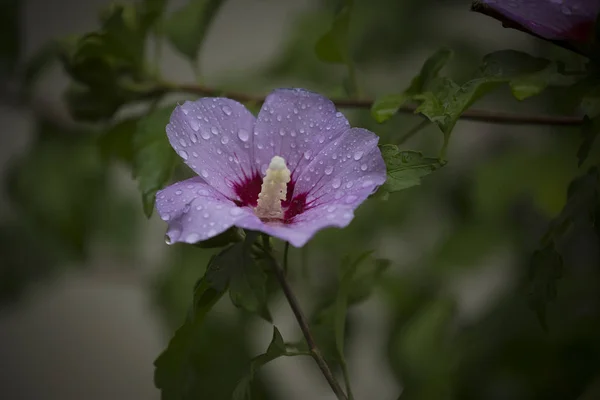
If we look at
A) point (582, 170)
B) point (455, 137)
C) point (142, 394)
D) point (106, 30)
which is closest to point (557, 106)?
point (582, 170)

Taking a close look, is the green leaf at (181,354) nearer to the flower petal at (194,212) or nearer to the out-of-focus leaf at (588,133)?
the flower petal at (194,212)

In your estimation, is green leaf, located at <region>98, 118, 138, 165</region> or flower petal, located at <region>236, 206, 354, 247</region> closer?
flower petal, located at <region>236, 206, 354, 247</region>

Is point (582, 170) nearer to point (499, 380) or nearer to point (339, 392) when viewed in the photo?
point (499, 380)

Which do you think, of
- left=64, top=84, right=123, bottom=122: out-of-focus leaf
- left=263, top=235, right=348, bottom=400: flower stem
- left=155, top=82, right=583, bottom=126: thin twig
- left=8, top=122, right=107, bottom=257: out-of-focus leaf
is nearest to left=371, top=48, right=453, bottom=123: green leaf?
left=155, top=82, right=583, bottom=126: thin twig

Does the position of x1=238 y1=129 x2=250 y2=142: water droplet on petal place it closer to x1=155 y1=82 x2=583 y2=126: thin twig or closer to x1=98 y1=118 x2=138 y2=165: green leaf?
x1=155 y1=82 x2=583 y2=126: thin twig

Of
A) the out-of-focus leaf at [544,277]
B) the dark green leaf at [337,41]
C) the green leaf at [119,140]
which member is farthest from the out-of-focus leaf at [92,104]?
the out-of-focus leaf at [544,277]

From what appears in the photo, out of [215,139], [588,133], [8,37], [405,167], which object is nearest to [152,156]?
[215,139]
